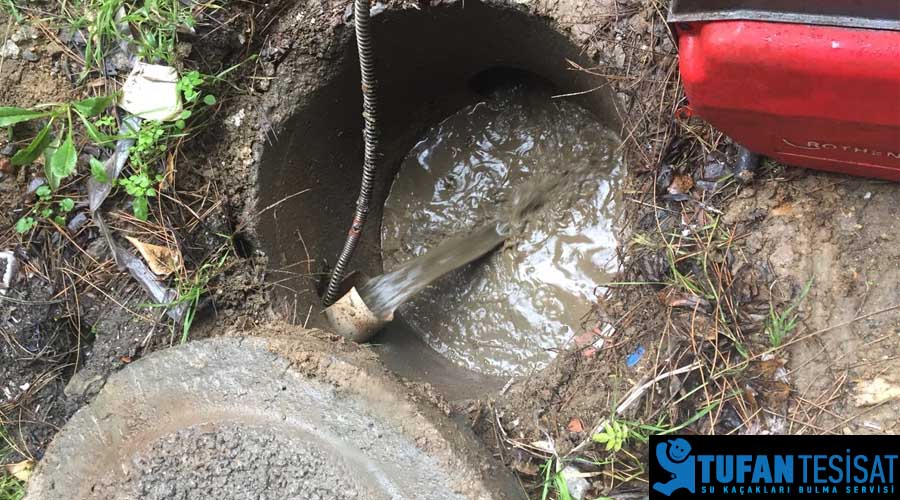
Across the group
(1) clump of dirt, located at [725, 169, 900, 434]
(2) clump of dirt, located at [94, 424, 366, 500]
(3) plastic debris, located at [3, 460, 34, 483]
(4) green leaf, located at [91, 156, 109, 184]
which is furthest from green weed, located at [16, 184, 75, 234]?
(1) clump of dirt, located at [725, 169, 900, 434]

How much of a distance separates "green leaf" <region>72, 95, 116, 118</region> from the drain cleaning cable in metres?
0.73

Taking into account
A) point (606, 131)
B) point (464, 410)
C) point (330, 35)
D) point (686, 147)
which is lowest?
point (464, 410)

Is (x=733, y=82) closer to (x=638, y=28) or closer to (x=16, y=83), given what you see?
(x=638, y=28)

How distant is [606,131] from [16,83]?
1923 millimetres

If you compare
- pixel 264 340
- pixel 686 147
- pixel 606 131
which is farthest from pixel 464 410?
pixel 606 131

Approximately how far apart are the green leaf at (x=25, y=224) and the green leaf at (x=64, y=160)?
0.53 ft

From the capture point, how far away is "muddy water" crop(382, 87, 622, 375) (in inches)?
91.4

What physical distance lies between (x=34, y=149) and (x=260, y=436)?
1.07 metres

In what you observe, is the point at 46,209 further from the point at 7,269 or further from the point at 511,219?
the point at 511,219

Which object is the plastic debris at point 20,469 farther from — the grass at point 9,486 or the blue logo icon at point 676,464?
the blue logo icon at point 676,464

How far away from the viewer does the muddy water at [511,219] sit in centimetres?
232

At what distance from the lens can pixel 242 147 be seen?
6.19 ft

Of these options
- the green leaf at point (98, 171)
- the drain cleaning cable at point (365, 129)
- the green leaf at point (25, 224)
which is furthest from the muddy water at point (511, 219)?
the green leaf at point (25, 224)

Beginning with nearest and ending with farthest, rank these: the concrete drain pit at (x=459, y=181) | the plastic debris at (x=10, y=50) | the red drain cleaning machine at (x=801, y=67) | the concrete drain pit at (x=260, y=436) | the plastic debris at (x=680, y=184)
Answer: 1. the red drain cleaning machine at (x=801, y=67)
2. the concrete drain pit at (x=260, y=436)
3. the plastic debris at (x=680, y=184)
4. the plastic debris at (x=10, y=50)
5. the concrete drain pit at (x=459, y=181)
